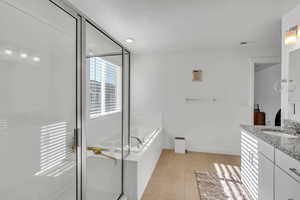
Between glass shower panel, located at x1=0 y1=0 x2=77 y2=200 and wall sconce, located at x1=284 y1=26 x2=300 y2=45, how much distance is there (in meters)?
2.48

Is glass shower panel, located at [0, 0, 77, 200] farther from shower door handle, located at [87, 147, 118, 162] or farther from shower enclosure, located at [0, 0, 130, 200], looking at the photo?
shower door handle, located at [87, 147, 118, 162]

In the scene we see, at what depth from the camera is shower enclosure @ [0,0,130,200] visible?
0.81 m

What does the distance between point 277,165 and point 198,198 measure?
1080 mm

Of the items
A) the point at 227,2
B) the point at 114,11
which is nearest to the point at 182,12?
the point at 227,2

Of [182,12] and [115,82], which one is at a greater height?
[182,12]

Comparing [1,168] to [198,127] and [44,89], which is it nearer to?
[44,89]

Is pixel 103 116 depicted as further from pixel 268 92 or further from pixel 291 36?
pixel 268 92

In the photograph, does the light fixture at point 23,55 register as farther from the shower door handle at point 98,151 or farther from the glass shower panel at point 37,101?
the shower door handle at point 98,151

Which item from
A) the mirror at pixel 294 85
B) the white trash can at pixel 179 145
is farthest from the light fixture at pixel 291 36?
the white trash can at pixel 179 145

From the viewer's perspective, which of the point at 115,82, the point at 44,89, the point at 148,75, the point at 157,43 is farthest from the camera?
the point at 148,75

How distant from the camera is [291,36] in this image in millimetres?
1956

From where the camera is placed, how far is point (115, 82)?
2.01 metres

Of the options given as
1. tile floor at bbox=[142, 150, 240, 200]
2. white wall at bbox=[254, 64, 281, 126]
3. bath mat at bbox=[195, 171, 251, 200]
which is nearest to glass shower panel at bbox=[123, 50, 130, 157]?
tile floor at bbox=[142, 150, 240, 200]

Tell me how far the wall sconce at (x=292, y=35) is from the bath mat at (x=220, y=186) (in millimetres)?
2092
